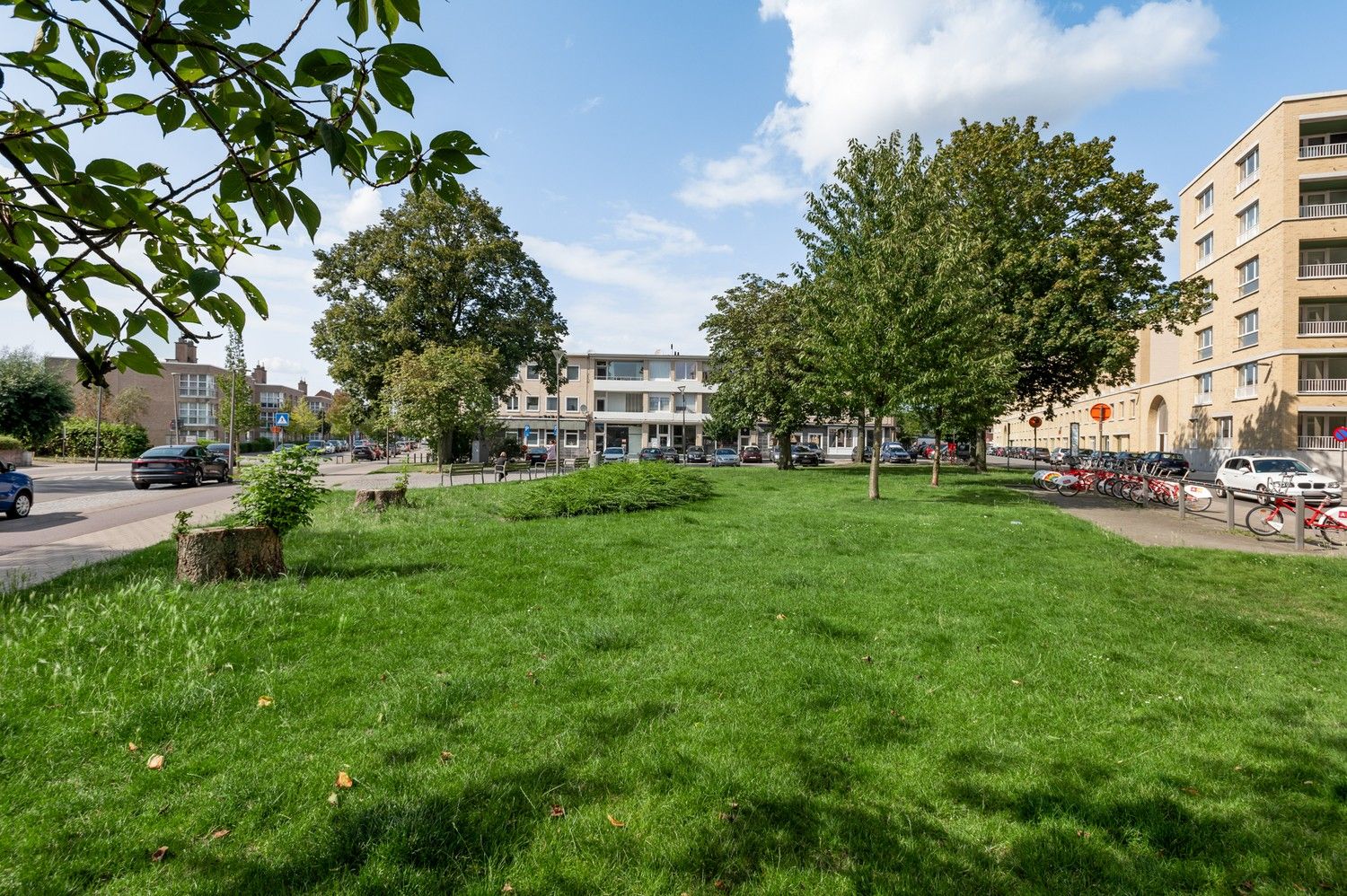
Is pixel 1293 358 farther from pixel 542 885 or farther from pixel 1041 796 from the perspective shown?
pixel 542 885

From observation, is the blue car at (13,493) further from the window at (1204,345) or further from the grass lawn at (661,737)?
the window at (1204,345)

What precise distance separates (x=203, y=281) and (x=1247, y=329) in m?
52.3

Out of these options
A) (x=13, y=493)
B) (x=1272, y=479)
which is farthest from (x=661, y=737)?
(x=1272, y=479)

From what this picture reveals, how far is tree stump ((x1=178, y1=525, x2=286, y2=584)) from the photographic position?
7086mm

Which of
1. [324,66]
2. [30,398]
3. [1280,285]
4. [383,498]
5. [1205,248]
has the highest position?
[1205,248]

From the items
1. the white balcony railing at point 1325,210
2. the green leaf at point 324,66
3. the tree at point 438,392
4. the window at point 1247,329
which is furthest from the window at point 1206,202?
the green leaf at point 324,66

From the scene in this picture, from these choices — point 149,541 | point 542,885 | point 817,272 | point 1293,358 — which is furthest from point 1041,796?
point 1293,358

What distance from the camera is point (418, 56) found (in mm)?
1492

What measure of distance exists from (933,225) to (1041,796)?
20.3 m

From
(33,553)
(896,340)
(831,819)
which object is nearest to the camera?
(831,819)

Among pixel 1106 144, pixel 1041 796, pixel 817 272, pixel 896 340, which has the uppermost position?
pixel 1106 144

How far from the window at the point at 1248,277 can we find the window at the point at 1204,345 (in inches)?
219

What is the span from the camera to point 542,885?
2.63m

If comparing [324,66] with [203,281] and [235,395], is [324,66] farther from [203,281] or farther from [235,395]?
[235,395]
